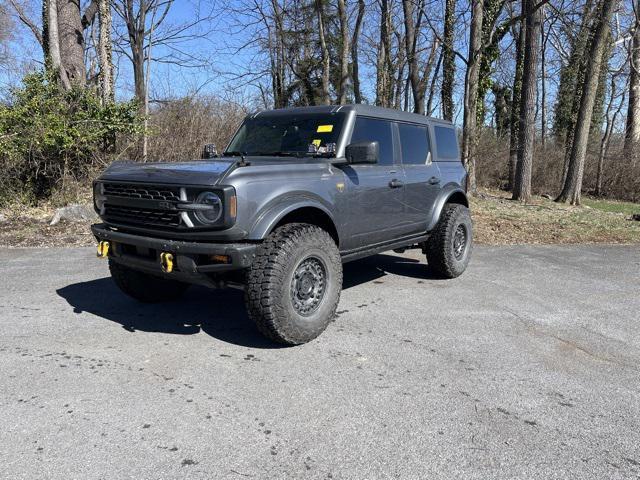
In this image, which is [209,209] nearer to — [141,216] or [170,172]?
[170,172]

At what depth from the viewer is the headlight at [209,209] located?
11.5 feet

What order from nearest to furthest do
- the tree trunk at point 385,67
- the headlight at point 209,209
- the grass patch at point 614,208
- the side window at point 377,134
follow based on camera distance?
the headlight at point 209,209 < the side window at point 377,134 < the grass patch at point 614,208 < the tree trunk at point 385,67

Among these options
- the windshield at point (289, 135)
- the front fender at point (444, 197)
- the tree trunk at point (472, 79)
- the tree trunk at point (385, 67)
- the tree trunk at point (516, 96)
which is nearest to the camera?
the windshield at point (289, 135)

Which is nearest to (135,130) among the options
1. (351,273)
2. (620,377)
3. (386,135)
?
(351,273)

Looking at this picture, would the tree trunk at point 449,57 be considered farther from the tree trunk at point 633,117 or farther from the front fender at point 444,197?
the front fender at point 444,197

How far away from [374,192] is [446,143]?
209 cm

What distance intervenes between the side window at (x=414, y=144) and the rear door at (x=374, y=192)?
0.68 feet

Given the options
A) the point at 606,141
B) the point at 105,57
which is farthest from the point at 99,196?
the point at 606,141

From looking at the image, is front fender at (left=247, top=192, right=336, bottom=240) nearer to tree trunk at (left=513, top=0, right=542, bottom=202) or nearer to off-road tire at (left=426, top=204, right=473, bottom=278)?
off-road tire at (left=426, top=204, right=473, bottom=278)

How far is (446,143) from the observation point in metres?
6.38

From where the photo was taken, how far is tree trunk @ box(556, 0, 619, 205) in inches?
565

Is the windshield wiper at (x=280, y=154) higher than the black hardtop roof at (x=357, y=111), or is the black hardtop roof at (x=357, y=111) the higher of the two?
the black hardtop roof at (x=357, y=111)

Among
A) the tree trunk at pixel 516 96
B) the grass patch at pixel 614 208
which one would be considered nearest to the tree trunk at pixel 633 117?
the grass patch at pixel 614 208

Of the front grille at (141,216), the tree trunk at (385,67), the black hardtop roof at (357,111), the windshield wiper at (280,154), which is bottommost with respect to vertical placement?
the front grille at (141,216)
